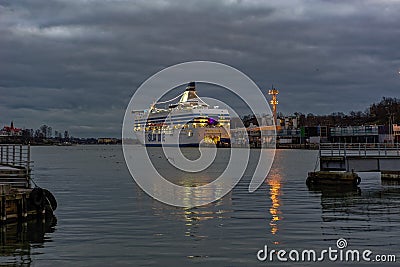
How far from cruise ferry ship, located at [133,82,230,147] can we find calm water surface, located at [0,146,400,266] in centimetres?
12115

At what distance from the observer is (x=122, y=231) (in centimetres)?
2083

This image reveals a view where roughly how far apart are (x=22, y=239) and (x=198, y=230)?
6779 millimetres

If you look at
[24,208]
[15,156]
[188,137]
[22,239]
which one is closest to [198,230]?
[22,239]

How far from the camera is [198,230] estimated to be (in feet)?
68.9

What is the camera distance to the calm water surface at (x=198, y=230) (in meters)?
16.5

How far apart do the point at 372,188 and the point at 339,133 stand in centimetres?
13784

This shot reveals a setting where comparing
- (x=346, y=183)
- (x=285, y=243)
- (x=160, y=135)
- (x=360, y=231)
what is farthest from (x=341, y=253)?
(x=160, y=135)

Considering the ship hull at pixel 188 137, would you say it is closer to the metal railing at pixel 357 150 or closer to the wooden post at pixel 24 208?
the metal railing at pixel 357 150

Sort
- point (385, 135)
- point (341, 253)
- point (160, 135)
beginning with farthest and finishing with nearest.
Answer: point (160, 135), point (385, 135), point (341, 253)

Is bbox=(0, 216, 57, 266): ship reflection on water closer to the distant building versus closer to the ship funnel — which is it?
the distant building

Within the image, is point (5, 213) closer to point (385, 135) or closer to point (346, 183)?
point (346, 183)

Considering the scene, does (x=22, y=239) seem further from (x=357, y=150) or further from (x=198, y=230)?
(x=357, y=150)

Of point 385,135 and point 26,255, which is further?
point 385,135

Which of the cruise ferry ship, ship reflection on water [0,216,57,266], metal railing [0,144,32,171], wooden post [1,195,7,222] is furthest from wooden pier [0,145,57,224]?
the cruise ferry ship
